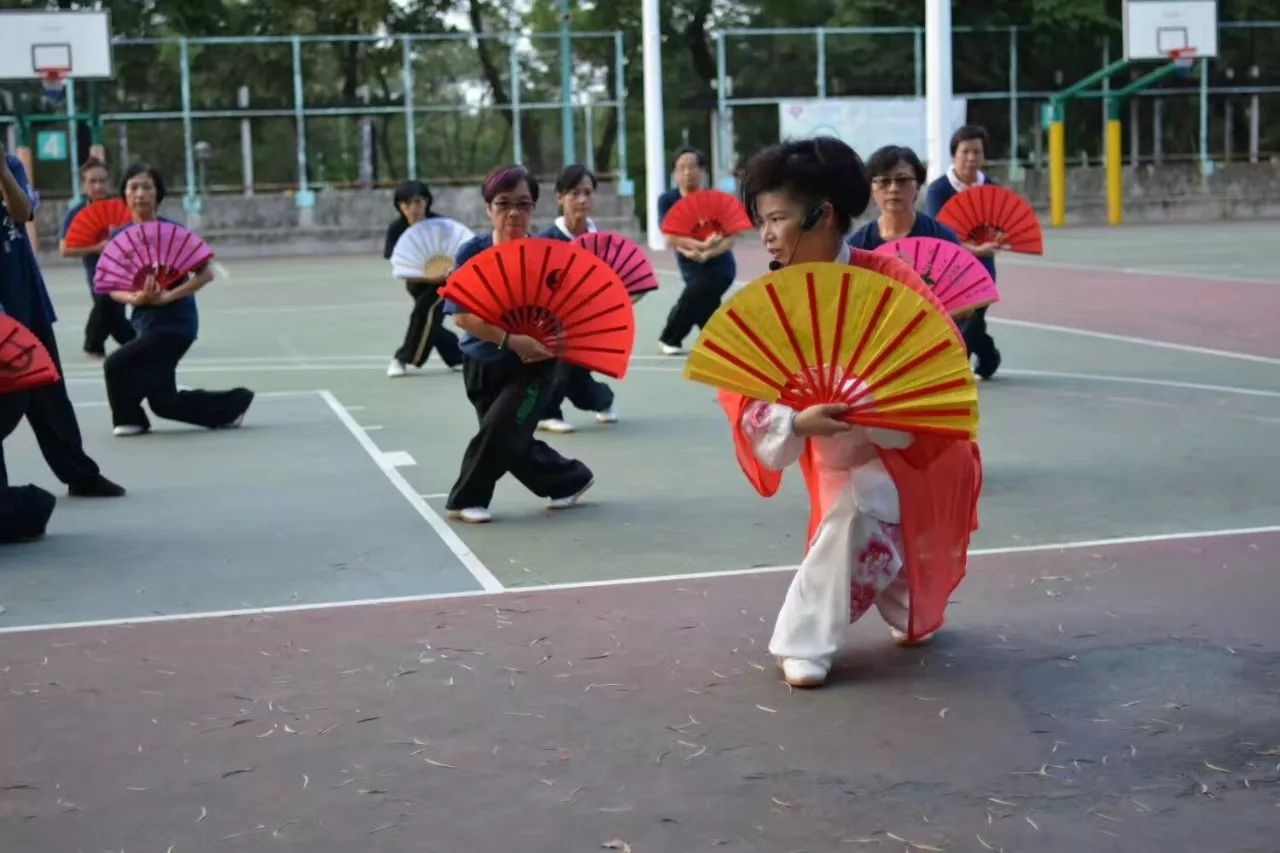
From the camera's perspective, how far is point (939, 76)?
75.5ft

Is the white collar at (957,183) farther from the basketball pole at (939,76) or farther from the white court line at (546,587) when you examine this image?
the basketball pole at (939,76)

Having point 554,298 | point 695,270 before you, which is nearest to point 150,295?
point 554,298

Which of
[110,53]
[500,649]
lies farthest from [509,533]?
[110,53]

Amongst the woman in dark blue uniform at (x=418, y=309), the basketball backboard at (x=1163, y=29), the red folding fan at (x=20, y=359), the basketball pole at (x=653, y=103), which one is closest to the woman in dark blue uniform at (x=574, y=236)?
the woman in dark blue uniform at (x=418, y=309)

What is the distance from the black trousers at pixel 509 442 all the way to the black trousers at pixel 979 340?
15.1 ft

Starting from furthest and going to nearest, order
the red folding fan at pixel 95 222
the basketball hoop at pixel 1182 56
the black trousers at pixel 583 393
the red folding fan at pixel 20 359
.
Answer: the basketball hoop at pixel 1182 56, the red folding fan at pixel 95 222, the black trousers at pixel 583 393, the red folding fan at pixel 20 359

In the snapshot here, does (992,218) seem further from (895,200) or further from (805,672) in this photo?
(805,672)

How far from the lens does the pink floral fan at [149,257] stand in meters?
11.3

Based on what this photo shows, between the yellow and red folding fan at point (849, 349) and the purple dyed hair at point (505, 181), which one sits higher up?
the purple dyed hair at point (505, 181)

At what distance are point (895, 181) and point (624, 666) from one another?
402 cm

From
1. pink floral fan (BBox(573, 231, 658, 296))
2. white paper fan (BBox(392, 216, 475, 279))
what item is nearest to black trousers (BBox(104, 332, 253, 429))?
pink floral fan (BBox(573, 231, 658, 296))

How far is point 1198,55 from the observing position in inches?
1519

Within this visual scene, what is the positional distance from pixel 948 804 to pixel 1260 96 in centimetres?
4004

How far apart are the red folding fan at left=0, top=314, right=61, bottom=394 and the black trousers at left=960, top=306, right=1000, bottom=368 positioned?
6.38 metres
